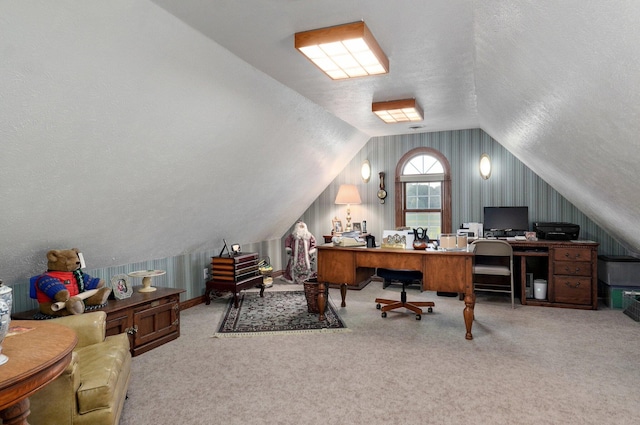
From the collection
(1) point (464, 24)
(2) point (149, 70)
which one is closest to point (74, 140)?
(2) point (149, 70)

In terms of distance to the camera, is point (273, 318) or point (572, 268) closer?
point (273, 318)

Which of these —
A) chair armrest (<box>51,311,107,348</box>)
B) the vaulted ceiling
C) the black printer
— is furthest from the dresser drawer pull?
chair armrest (<box>51,311,107,348</box>)

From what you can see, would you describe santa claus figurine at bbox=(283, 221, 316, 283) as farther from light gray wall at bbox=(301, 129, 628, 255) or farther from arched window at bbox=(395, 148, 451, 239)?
arched window at bbox=(395, 148, 451, 239)

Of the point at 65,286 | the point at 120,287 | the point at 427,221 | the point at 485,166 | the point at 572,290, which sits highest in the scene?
the point at 485,166

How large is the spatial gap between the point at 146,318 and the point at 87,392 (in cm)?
163

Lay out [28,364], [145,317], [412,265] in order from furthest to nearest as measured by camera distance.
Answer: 1. [412,265]
2. [145,317]
3. [28,364]

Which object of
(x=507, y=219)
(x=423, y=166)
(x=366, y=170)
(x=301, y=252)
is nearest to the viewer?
(x=507, y=219)

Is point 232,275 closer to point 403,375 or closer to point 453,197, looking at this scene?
point 403,375

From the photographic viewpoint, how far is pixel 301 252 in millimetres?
6707

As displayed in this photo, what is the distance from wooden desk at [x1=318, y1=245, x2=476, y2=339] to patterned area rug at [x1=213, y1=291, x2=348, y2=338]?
1.67ft

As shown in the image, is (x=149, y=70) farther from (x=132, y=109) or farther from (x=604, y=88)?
(x=604, y=88)

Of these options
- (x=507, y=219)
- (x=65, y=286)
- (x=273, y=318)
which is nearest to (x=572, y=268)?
(x=507, y=219)

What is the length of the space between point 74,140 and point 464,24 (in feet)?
9.01

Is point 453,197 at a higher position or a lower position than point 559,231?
higher
